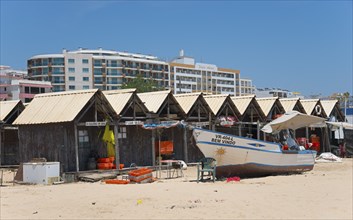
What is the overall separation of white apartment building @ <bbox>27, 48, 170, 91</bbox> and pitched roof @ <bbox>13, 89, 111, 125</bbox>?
270ft

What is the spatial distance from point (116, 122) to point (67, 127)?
2.61 m

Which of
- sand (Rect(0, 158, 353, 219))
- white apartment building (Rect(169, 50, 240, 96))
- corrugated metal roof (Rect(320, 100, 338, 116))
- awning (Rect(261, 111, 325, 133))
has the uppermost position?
white apartment building (Rect(169, 50, 240, 96))

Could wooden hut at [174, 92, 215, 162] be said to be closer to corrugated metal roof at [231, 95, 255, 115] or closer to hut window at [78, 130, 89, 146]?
corrugated metal roof at [231, 95, 255, 115]

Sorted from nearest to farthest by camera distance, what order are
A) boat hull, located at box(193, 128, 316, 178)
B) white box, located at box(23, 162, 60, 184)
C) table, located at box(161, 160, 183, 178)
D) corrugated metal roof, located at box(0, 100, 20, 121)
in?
boat hull, located at box(193, 128, 316, 178)
white box, located at box(23, 162, 60, 184)
table, located at box(161, 160, 183, 178)
corrugated metal roof, located at box(0, 100, 20, 121)

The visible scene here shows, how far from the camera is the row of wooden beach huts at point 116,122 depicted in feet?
78.4

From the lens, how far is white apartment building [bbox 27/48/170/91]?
10681 cm

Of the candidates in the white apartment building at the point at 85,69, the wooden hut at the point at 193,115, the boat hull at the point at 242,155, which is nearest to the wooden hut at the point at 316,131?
the wooden hut at the point at 193,115

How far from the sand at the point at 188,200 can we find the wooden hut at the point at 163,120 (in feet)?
27.4

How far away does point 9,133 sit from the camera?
31.3 m

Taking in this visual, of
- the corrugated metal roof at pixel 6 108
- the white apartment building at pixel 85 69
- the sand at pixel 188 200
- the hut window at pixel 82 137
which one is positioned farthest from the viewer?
the white apartment building at pixel 85 69

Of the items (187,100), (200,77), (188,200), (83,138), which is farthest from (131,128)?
(200,77)

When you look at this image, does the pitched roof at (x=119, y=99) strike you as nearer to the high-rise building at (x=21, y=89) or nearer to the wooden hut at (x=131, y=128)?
the wooden hut at (x=131, y=128)

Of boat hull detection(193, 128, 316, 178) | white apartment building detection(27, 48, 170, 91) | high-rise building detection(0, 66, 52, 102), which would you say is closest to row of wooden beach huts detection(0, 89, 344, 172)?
boat hull detection(193, 128, 316, 178)

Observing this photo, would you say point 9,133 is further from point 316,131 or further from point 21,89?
point 21,89
